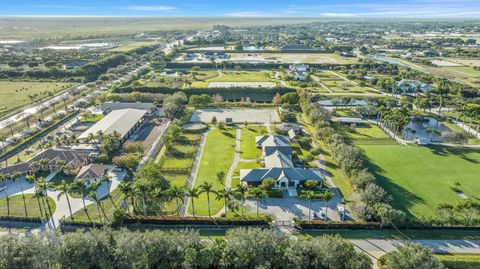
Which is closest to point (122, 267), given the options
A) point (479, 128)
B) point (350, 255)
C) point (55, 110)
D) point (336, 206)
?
point (350, 255)

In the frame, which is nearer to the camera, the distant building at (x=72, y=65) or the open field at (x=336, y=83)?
the open field at (x=336, y=83)

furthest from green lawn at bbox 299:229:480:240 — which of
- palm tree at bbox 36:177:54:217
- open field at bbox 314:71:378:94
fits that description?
open field at bbox 314:71:378:94

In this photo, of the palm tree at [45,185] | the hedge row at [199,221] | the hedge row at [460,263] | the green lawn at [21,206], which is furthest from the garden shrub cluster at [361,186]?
the green lawn at [21,206]

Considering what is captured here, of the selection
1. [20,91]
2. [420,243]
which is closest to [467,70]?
[420,243]

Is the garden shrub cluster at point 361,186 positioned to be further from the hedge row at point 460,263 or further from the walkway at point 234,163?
the walkway at point 234,163

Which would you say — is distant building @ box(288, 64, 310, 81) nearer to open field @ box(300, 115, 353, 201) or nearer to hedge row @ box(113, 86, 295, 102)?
hedge row @ box(113, 86, 295, 102)
